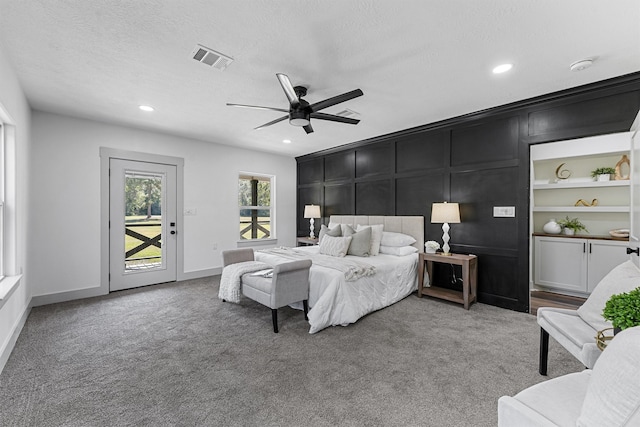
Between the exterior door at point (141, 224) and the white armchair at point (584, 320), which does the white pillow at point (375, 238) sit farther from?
the exterior door at point (141, 224)

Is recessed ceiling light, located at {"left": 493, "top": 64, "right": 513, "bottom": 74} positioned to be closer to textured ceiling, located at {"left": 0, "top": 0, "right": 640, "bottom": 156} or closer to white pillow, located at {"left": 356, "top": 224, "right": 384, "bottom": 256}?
textured ceiling, located at {"left": 0, "top": 0, "right": 640, "bottom": 156}

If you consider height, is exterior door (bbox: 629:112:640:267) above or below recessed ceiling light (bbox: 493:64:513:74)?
below

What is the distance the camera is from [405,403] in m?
1.82

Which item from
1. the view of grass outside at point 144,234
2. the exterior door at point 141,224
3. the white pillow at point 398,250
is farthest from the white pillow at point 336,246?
the view of grass outside at point 144,234

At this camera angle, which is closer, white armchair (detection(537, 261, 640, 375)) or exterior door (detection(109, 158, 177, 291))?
white armchair (detection(537, 261, 640, 375))

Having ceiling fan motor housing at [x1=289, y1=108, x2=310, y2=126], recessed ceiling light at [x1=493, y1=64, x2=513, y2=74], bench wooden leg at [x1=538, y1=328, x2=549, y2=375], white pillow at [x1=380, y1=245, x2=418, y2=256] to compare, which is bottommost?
bench wooden leg at [x1=538, y1=328, x2=549, y2=375]

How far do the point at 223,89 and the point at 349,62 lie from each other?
1.42 metres

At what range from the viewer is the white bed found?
295cm

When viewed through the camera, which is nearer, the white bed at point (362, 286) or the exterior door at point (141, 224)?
the white bed at point (362, 286)

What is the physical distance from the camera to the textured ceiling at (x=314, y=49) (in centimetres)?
185

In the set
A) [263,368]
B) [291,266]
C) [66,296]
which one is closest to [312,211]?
[291,266]

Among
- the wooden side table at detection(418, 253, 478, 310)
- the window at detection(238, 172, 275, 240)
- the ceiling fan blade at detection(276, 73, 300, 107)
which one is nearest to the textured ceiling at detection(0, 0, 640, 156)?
the ceiling fan blade at detection(276, 73, 300, 107)

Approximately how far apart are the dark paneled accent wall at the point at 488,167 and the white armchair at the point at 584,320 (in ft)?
5.15

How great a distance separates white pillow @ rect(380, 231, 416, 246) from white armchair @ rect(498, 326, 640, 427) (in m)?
3.17
